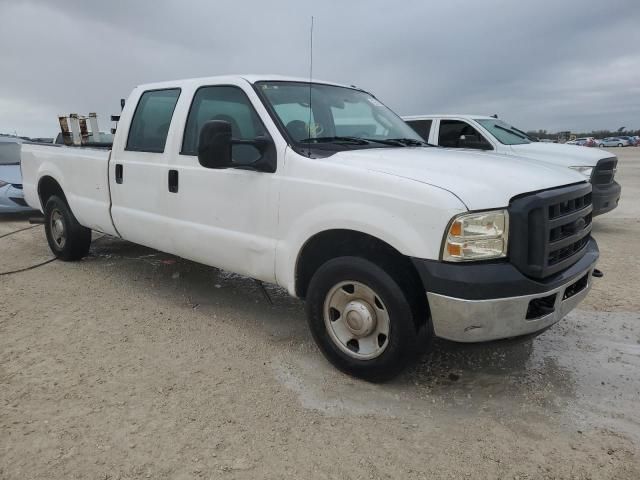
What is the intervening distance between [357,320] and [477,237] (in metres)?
0.90

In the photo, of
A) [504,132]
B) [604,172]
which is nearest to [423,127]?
[504,132]

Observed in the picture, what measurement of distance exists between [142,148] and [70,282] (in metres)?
1.76

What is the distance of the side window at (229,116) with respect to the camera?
3.69 meters

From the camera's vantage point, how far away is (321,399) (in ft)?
10.0

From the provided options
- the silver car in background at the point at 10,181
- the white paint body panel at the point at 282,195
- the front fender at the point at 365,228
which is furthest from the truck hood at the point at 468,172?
the silver car in background at the point at 10,181

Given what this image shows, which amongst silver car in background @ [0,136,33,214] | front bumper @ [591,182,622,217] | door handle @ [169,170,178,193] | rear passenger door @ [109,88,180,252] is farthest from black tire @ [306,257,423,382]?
silver car in background @ [0,136,33,214]

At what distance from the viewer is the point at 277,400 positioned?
3.04 meters

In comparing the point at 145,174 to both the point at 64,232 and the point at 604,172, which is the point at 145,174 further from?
the point at 604,172

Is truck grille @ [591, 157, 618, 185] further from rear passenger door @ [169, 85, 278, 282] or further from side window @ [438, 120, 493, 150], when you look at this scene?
rear passenger door @ [169, 85, 278, 282]

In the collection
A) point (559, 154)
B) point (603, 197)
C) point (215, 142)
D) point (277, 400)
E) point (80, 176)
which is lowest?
point (277, 400)

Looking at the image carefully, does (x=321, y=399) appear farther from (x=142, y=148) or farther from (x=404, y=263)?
(x=142, y=148)

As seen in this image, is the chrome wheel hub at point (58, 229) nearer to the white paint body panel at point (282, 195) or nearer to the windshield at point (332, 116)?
the white paint body panel at point (282, 195)

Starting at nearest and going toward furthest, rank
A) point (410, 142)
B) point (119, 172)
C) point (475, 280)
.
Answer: point (475, 280)
point (410, 142)
point (119, 172)

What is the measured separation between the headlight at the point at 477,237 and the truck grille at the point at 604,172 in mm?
5868
